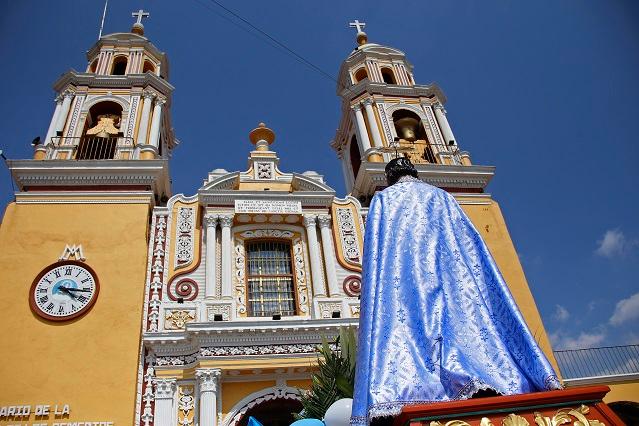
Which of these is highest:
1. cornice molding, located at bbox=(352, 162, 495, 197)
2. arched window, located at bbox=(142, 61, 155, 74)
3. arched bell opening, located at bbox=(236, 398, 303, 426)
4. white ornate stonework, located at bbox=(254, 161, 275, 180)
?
arched window, located at bbox=(142, 61, 155, 74)

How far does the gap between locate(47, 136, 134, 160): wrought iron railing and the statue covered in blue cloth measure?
36.0ft

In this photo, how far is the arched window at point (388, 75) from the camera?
1828 cm

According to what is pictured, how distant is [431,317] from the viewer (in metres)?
3.30

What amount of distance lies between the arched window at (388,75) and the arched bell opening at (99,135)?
9277 millimetres

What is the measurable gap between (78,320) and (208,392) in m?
3.09

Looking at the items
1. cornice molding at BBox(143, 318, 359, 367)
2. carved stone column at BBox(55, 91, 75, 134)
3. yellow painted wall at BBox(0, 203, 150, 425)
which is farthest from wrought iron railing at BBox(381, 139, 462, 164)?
carved stone column at BBox(55, 91, 75, 134)

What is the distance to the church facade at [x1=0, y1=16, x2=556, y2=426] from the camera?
930 cm

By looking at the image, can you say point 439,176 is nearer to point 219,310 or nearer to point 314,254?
point 314,254

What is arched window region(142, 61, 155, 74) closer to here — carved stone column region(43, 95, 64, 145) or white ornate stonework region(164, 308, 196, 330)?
carved stone column region(43, 95, 64, 145)

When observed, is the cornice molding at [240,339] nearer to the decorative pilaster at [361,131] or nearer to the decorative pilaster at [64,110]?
the decorative pilaster at [361,131]

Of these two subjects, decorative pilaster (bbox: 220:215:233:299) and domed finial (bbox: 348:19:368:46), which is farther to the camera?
domed finial (bbox: 348:19:368:46)

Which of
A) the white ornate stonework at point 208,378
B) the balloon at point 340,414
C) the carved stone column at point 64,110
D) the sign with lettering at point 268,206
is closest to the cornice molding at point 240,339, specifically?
the white ornate stonework at point 208,378

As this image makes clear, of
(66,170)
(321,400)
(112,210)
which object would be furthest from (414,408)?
(66,170)

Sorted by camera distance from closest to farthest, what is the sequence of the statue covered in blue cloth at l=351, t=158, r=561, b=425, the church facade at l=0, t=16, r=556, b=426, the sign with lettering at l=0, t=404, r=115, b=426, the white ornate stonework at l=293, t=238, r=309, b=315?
the statue covered in blue cloth at l=351, t=158, r=561, b=425, the sign with lettering at l=0, t=404, r=115, b=426, the church facade at l=0, t=16, r=556, b=426, the white ornate stonework at l=293, t=238, r=309, b=315
